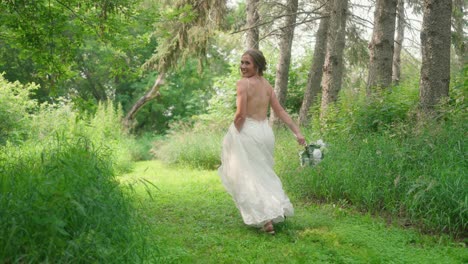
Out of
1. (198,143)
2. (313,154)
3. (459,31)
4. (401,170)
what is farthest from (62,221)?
(459,31)

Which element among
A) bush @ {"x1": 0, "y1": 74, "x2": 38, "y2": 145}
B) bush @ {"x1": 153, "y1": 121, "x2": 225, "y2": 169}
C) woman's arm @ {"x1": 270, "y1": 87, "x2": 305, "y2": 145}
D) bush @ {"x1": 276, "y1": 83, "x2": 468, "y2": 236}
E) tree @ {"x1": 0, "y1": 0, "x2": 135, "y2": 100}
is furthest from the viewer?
bush @ {"x1": 153, "y1": 121, "x2": 225, "y2": 169}

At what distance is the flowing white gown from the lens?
5355mm

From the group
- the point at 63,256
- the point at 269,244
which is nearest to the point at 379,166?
the point at 269,244

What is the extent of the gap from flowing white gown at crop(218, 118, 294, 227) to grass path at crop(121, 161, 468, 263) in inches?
10.1

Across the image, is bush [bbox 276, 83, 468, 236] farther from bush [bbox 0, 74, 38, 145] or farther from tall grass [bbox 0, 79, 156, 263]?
bush [bbox 0, 74, 38, 145]

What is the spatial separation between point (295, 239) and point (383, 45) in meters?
5.32

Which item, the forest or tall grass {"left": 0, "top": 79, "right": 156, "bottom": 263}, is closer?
tall grass {"left": 0, "top": 79, "right": 156, "bottom": 263}

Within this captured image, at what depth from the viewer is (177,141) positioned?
48.2 feet

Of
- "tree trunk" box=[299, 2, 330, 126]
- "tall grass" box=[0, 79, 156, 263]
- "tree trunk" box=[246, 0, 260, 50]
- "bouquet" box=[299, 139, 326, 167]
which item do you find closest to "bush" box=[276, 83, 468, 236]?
"bouquet" box=[299, 139, 326, 167]

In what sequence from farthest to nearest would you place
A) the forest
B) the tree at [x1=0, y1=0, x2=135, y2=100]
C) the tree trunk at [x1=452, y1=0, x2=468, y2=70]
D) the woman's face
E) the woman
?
the tree trunk at [x1=452, y1=0, x2=468, y2=70], the tree at [x1=0, y1=0, x2=135, y2=100], the woman's face, the woman, the forest

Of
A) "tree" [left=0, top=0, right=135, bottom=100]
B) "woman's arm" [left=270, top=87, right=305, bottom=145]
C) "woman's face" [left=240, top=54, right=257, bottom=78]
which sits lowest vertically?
"woman's arm" [left=270, top=87, right=305, bottom=145]

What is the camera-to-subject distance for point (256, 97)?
18.3 feet

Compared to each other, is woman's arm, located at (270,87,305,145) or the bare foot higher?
woman's arm, located at (270,87,305,145)

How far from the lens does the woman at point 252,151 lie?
541cm
